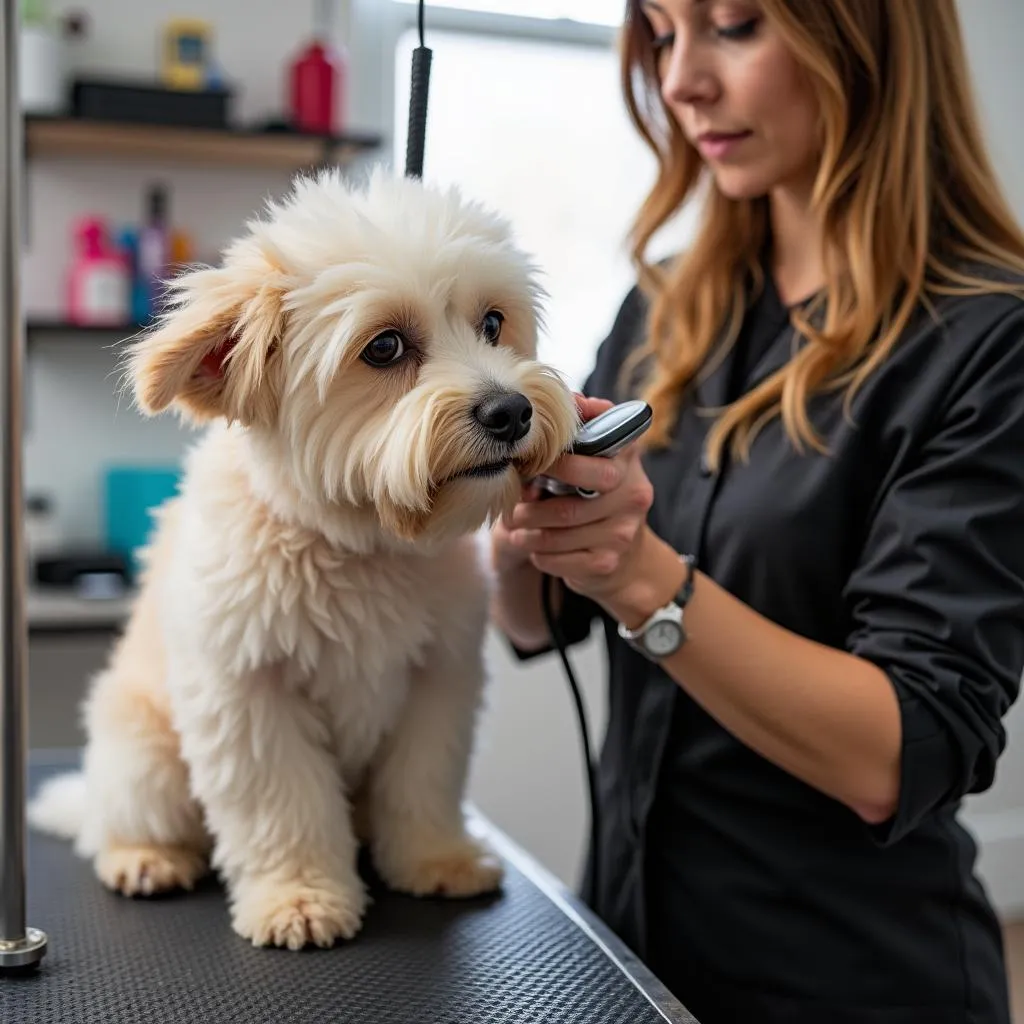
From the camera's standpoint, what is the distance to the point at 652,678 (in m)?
1.32

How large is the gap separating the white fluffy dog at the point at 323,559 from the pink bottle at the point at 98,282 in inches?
65.7

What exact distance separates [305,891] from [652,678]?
47 cm

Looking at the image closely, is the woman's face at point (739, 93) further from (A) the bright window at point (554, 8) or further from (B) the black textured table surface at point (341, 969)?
(A) the bright window at point (554, 8)

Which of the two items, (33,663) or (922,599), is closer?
(922,599)

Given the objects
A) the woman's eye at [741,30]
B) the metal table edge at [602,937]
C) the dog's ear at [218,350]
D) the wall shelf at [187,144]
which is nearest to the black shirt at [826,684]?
the metal table edge at [602,937]

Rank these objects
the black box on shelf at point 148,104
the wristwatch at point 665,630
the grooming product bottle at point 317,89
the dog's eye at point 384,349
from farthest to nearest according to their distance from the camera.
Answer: the grooming product bottle at point 317,89
the black box on shelf at point 148,104
the wristwatch at point 665,630
the dog's eye at point 384,349

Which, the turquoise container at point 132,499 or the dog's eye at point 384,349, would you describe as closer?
the dog's eye at point 384,349

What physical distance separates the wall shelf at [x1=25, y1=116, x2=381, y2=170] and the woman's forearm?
1911mm

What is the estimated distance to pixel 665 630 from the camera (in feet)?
3.47

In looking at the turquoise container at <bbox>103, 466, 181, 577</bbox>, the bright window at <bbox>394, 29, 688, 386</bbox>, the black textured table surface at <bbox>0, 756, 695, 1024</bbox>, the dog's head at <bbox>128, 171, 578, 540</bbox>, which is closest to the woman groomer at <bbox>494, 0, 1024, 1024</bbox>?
the dog's head at <bbox>128, 171, 578, 540</bbox>

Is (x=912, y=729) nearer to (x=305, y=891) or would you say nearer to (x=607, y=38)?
(x=305, y=891)

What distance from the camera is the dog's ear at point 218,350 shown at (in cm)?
90

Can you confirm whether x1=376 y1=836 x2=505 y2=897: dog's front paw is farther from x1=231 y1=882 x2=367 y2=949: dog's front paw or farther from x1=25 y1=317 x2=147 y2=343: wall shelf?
x1=25 y1=317 x2=147 y2=343: wall shelf

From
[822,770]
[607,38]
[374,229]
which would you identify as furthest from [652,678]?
[607,38]
